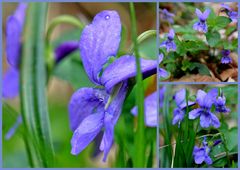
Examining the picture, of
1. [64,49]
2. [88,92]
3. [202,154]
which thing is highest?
[64,49]

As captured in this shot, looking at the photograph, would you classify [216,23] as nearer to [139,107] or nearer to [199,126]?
[199,126]

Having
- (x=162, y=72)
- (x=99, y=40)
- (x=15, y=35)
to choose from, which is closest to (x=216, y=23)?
(x=162, y=72)

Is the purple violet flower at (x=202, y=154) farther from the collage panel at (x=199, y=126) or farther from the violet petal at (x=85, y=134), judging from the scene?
the violet petal at (x=85, y=134)

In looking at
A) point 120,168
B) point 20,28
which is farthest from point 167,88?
point 20,28

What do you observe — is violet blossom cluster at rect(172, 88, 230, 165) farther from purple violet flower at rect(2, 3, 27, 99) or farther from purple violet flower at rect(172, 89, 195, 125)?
purple violet flower at rect(2, 3, 27, 99)

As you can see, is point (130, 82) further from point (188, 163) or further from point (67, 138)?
point (67, 138)
